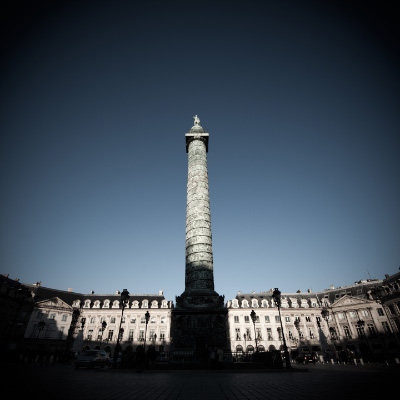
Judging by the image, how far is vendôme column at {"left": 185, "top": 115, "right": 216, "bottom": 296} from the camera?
16.3 m

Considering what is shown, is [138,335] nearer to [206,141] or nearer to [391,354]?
[206,141]

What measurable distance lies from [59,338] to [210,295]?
2653 centimetres

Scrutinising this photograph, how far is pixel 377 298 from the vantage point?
92.5 feet

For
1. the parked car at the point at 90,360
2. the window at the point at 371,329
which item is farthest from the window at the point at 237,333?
the parked car at the point at 90,360

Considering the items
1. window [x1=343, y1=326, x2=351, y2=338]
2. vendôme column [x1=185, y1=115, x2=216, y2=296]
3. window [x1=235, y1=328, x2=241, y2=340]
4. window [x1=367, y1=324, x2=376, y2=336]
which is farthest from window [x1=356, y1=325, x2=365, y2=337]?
vendôme column [x1=185, y1=115, x2=216, y2=296]

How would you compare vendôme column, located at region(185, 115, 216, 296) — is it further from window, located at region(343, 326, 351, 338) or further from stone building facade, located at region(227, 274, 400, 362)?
window, located at region(343, 326, 351, 338)

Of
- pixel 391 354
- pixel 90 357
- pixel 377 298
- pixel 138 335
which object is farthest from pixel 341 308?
pixel 90 357

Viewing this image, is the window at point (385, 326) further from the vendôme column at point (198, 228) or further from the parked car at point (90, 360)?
the parked car at point (90, 360)

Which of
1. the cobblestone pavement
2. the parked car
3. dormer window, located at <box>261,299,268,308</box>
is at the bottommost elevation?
the cobblestone pavement

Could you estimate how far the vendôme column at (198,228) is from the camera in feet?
53.4

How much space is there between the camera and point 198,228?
18234 mm

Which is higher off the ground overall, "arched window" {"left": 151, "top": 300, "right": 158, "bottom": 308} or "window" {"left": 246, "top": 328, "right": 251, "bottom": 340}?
"arched window" {"left": 151, "top": 300, "right": 158, "bottom": 308}

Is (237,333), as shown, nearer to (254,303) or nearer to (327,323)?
(254,303)

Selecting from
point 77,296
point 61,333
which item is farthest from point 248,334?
point 77,296
